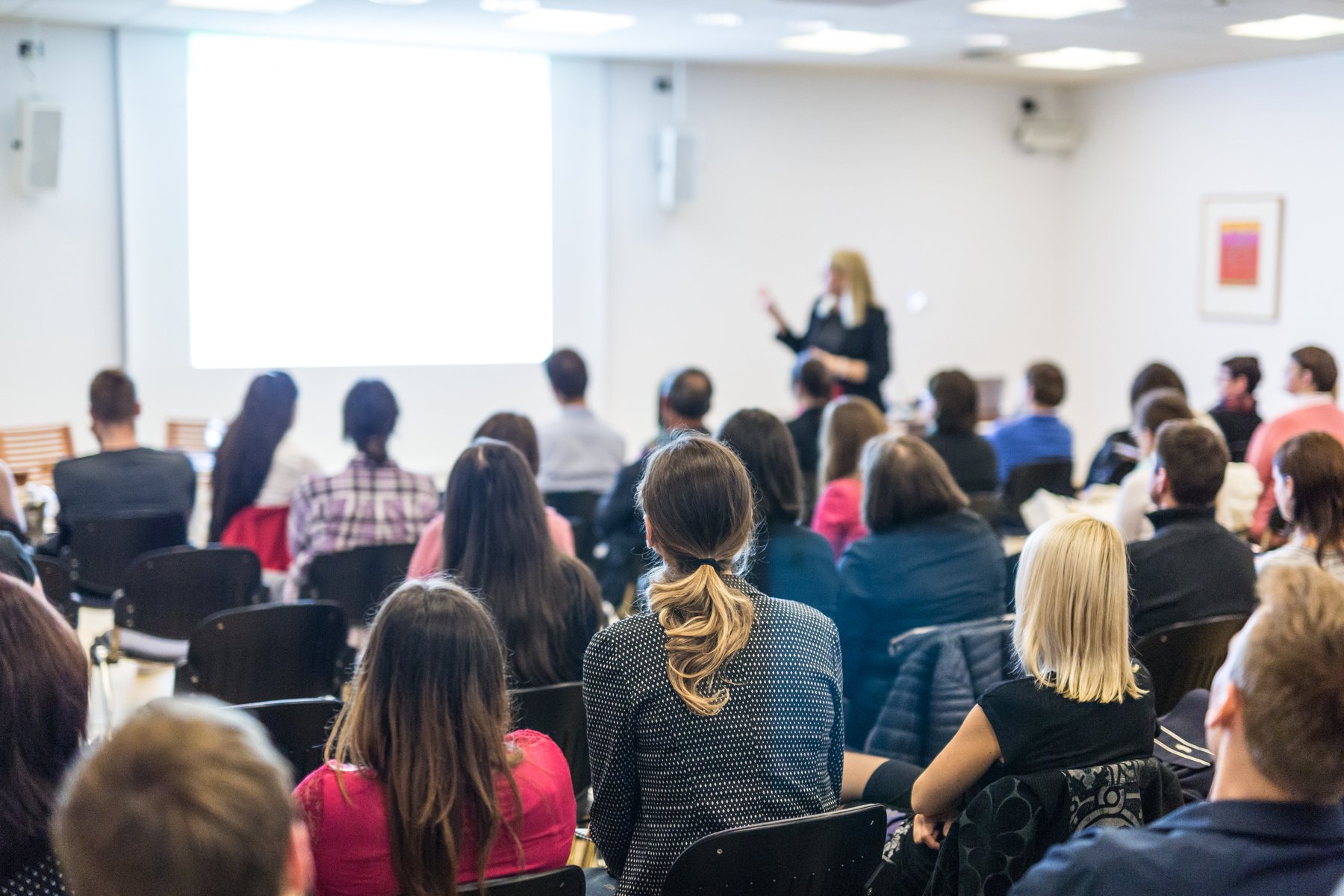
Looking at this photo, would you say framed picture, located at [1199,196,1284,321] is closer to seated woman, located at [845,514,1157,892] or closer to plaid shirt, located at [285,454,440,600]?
plaid shirt, located at [285,454,440,600]

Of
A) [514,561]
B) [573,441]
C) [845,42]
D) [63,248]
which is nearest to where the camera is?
[514,561]

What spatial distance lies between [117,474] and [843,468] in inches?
103

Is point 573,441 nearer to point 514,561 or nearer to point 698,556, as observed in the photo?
point 514,561

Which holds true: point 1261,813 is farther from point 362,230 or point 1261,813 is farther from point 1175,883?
point 362,230

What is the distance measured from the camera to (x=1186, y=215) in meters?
9.06

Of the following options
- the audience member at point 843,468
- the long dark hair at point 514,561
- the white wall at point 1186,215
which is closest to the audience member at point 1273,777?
the long dark hair at point 514,561

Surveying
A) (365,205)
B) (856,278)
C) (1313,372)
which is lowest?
(1313,372)

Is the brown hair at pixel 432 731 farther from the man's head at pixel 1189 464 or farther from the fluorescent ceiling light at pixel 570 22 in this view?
the fluorescent ceiling light at pixel 570 22

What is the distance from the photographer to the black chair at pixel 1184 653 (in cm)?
291

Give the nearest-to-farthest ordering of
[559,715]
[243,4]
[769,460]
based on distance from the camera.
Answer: [559,715]
[769,460]
[243,4]

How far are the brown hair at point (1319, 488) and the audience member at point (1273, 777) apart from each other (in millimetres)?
1921

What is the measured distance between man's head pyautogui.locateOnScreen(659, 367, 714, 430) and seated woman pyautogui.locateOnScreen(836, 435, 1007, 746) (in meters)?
1.55

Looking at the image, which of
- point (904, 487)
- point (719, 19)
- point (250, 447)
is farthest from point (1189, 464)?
point (719, 19)

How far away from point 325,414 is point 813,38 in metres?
3.78
